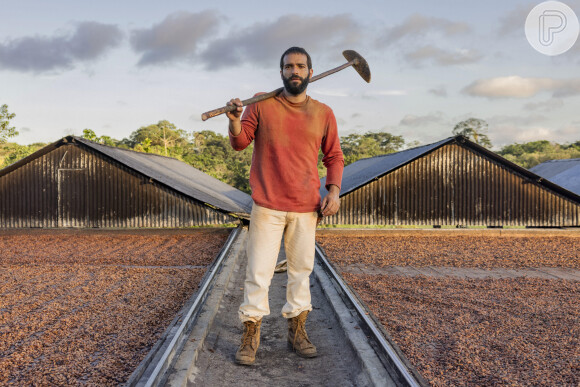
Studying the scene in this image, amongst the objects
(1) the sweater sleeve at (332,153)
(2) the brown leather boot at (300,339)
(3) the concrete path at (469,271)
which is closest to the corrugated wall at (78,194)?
(3) the concrete path at (469,271)

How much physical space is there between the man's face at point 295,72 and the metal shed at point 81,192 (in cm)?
1184

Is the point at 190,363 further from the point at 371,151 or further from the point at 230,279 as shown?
the point at 371,151

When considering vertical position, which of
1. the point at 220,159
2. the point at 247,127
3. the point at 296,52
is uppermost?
the point at 220,159

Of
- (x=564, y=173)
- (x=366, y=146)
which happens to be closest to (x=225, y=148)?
(x=366, y=146)

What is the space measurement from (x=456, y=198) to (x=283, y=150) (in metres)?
14.0

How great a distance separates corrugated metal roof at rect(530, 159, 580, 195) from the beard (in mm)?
21005

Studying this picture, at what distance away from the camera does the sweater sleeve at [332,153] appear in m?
3.69

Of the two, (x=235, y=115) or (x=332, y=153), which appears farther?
(x=332, y=153)

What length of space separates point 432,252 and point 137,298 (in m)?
7.47

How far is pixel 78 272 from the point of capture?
7.70 m

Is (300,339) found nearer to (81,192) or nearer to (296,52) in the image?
(296,52)

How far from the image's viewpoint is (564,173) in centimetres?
2320

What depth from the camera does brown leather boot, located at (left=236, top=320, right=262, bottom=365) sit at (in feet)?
11.7

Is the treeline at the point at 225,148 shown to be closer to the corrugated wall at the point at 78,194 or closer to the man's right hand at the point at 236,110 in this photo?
the corrugated wall at the point at 78,194
